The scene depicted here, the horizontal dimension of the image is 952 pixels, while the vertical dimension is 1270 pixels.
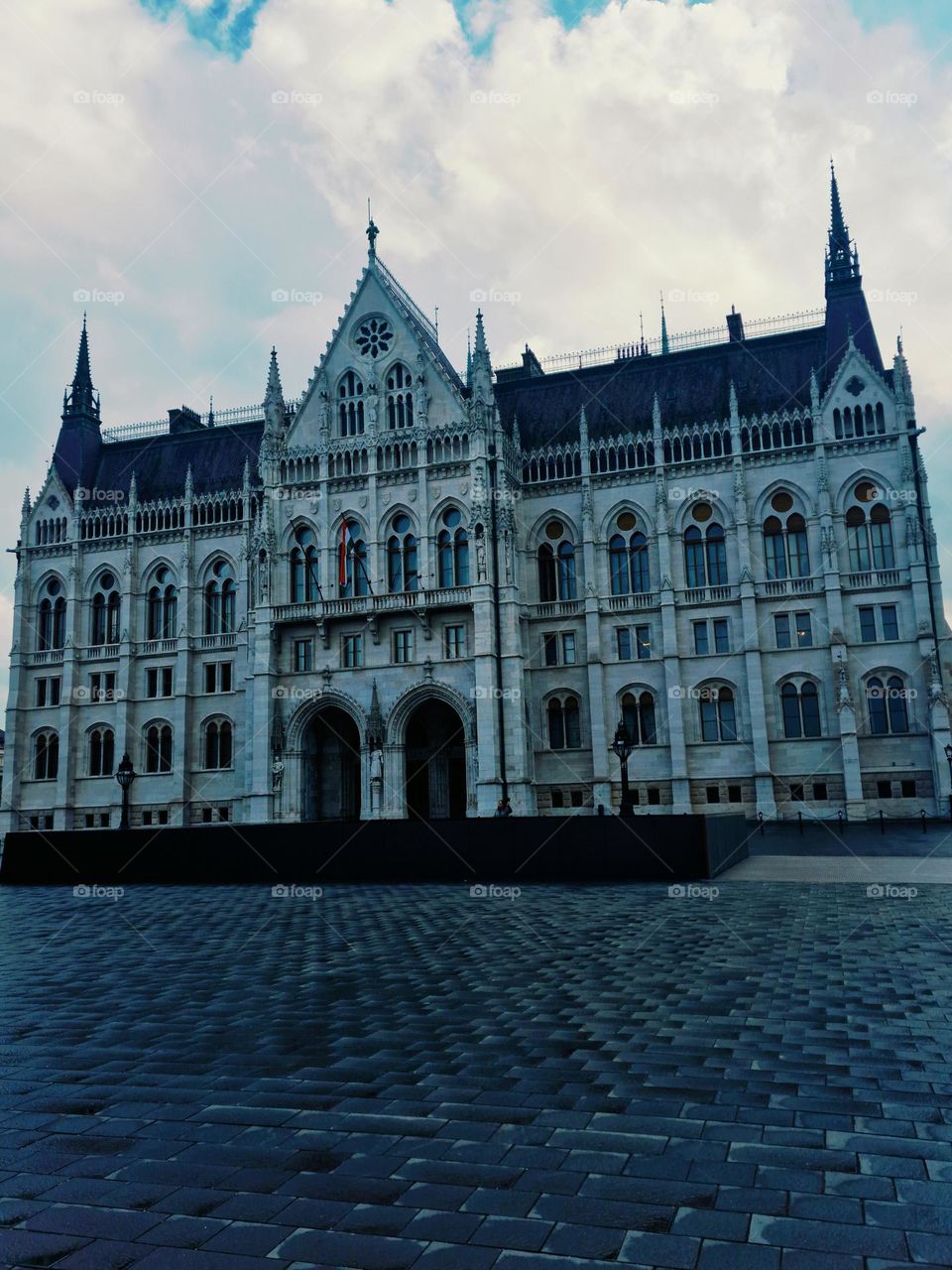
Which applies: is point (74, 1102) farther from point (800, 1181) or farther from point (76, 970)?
point (76, 970)

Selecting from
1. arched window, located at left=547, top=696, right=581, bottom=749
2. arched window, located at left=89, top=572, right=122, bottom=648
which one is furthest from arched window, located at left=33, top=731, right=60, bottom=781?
arched window, located at left=547, top=696, right=581, bottom=749

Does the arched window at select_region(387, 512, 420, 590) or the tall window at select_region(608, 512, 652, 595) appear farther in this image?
the tall window at select_region(608, 512, 652, 595)

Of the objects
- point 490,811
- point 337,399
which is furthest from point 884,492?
point 337,399

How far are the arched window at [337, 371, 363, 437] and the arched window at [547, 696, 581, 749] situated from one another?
17.6 metres

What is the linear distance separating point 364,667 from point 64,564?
22.8 meters

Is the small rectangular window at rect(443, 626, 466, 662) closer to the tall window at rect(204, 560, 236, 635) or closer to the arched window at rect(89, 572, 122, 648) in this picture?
the tall window at rect(204, 560, 236, 635)

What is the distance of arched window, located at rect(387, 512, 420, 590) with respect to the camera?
48.2m

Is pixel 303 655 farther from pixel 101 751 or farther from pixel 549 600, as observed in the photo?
pixel 101 751

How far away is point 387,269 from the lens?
52875 millimetres

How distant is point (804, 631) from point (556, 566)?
12.6 meters

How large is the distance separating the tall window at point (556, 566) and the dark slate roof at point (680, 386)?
216 inches

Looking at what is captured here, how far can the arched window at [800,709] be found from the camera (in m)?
44.3

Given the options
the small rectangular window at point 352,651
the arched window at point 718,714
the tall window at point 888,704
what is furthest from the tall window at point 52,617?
the tall window at point 888,704

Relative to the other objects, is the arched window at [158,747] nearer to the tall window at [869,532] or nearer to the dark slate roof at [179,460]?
the dark slate roof at [179,460]
